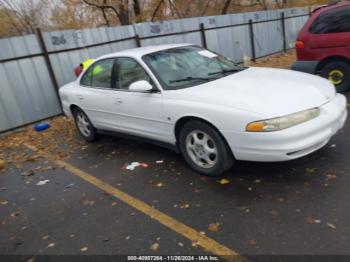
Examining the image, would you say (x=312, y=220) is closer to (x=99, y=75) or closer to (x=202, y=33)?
(x=99, y=75)

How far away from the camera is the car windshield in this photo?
177 inches

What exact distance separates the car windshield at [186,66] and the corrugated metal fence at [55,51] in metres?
4.64

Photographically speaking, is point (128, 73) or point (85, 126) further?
point (85, 126)

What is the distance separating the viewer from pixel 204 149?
13.4ft

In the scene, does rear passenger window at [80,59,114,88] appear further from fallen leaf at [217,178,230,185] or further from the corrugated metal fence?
the corrugated metal fence

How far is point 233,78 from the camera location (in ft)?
14.7

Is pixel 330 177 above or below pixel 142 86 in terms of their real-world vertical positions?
below

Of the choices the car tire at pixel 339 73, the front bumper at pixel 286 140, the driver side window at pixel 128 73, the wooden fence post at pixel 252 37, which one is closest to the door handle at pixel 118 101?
the driver side window at pixel 128 73

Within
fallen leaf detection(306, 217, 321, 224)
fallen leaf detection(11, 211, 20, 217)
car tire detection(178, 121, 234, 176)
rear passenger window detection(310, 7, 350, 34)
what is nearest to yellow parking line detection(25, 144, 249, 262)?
fallen leaf detection(306, 217, 321, 224)

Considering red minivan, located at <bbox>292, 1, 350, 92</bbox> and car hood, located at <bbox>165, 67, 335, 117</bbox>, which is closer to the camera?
car hood, located at <bbox>165, 67, 335, 117</bbox>

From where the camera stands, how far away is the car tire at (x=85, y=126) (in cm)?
609

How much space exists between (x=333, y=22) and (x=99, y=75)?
4657 millimetres

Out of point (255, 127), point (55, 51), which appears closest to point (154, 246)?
point (255, 127)

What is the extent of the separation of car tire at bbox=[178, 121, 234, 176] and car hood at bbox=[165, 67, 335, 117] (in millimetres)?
358
